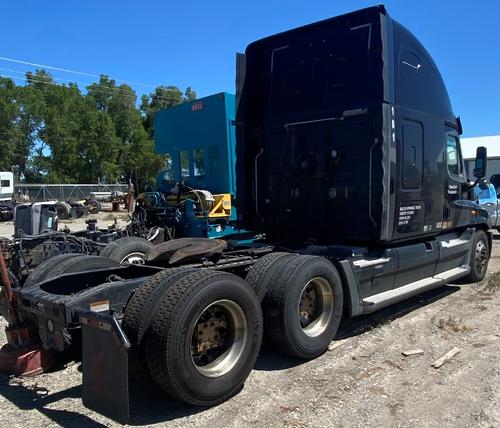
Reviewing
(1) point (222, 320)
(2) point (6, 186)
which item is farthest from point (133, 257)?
(2) point (6, 186)

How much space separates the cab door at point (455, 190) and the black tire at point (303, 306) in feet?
10.2

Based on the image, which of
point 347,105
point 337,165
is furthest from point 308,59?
point 337,165

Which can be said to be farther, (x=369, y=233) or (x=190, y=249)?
(x=369, y=233)

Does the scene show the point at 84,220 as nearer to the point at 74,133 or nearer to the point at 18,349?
the point at 18,349

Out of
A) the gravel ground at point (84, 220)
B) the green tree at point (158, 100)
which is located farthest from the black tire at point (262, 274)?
the green tree at point (158, 100)

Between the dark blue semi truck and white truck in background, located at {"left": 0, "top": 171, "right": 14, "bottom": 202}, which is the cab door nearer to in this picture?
the dark blue semi truck

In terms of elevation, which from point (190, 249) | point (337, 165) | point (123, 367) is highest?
point (337, 165)

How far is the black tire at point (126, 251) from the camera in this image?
7.33m

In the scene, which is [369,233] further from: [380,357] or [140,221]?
[140,221]

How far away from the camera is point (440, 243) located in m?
7.57

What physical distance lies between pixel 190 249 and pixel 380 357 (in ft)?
7.05

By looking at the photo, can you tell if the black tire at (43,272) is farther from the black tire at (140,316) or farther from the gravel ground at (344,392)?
the black tire at (140,316)

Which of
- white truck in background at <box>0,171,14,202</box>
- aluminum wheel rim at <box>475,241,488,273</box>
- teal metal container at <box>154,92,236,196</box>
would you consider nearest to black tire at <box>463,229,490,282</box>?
aluminum wheel rim at <box>475,241,488,273</box>

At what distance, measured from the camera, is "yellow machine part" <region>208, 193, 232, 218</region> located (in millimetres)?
11070
